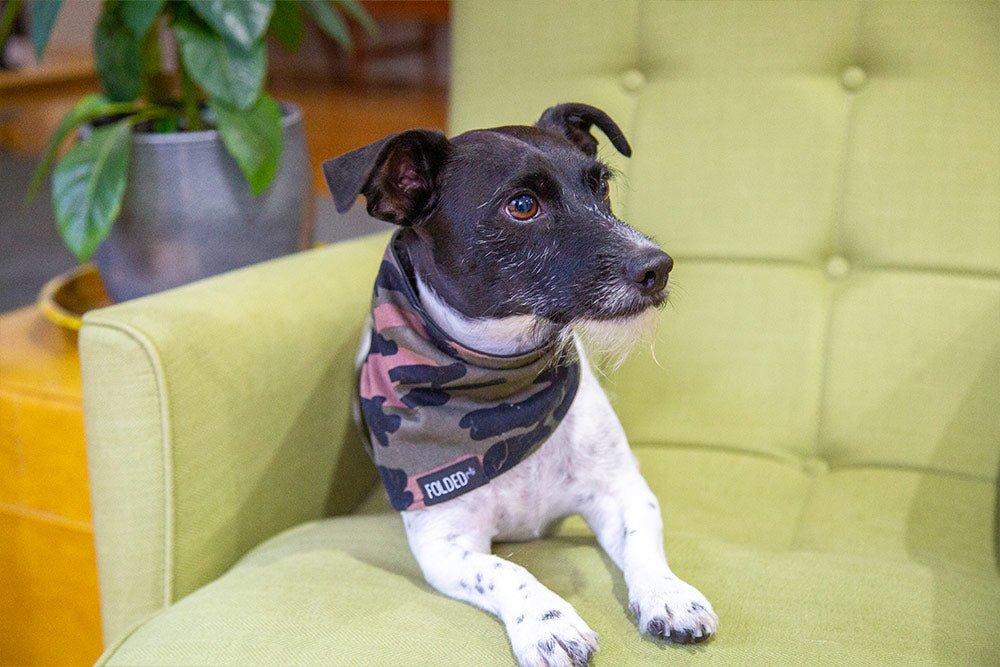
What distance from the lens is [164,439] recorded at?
1.20m

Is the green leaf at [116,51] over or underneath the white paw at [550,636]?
over

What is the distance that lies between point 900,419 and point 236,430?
110 cm

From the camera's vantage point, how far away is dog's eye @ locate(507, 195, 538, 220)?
1117 millimetres

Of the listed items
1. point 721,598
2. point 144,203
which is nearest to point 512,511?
point 721,598

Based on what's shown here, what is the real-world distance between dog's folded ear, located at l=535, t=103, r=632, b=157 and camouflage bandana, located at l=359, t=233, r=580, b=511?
0.32 meters

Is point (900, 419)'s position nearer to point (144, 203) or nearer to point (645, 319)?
point (645, 319)

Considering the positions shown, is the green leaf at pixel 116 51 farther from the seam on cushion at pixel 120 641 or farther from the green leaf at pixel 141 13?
the seam on cushion at pixel 120 641

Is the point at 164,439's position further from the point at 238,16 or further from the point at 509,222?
the point at 238,16

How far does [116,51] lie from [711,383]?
1329 mm

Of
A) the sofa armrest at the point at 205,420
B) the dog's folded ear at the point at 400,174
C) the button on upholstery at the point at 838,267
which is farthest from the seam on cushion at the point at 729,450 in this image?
the dog's folded ear at the point at 400,174

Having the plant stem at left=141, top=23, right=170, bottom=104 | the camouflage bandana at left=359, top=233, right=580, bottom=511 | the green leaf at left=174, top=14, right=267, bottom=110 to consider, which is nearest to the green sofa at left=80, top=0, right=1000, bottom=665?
the camouflage bandana at left=359, top=233, right=580, bottom=511

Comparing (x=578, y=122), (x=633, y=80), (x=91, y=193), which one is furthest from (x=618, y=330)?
(x=91, y=193)

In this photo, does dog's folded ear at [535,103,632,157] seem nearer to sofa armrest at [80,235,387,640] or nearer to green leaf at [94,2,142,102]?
sofa armrest at [80,235,387,640]

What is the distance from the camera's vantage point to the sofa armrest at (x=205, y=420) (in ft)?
3.89
